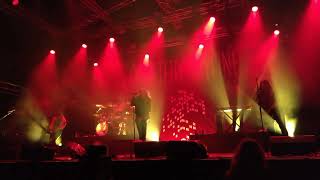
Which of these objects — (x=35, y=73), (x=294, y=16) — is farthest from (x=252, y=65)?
(x=35, y=73)

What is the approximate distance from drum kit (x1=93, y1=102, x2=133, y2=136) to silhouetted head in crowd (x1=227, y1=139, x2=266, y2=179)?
8.37m

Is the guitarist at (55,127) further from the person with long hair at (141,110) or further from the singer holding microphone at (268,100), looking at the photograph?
the singer holding microphone at (268,100)

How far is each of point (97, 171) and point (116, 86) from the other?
28.4 feet

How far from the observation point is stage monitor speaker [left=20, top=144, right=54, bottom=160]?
575 centimetres

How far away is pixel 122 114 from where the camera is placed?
1124cm

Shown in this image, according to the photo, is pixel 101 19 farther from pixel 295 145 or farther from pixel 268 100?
pixel 295 145

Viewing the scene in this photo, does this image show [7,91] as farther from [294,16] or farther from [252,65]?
[294,16]

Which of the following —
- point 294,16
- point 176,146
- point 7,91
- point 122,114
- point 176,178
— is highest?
point 294,16

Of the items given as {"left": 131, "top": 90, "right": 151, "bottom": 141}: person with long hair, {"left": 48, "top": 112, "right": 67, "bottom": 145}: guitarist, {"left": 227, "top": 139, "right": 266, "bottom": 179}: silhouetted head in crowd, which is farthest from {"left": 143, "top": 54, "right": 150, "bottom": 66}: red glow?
{"left": 227, "top": 139, "right": 266, "bottom": 179}: silhouetted head in crowd

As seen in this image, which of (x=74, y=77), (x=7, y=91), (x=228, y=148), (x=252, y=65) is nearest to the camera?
(x=228, y=148)

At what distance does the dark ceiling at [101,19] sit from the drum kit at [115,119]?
310cm

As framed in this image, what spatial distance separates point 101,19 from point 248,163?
9.00m

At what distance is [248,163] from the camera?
9.90ft

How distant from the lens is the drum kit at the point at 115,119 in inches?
437
